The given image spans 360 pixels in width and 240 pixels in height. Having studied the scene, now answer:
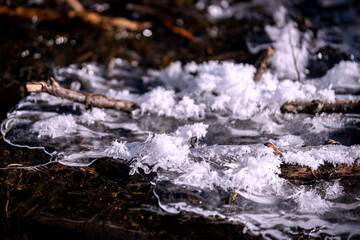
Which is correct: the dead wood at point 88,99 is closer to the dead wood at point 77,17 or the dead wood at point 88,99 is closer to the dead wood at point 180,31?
the dead wood at point 180,31

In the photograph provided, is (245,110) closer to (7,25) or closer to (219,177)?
(219,177)

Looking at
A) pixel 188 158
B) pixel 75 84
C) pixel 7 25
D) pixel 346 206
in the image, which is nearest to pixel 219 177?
pixel 188 158

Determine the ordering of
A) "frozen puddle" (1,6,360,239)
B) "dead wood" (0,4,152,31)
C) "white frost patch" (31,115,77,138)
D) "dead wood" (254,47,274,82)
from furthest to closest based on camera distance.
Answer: "dead wood" (0,4,152,31) → "dead wood" (254,47,274,82) → "white frost patch" (31,115,77,138) → "frozen puddle" (1,6,360,239)

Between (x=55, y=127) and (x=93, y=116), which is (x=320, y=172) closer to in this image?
(x=93, y=116)

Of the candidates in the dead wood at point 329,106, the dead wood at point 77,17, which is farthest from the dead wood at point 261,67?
the dead wood at point 77,17

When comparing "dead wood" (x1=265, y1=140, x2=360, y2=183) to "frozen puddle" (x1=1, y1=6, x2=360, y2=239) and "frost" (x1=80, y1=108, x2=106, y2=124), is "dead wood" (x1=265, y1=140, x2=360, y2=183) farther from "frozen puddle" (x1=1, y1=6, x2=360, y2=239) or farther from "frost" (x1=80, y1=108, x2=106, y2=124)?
"frost" (x1=80, y1=108, x2=106, y2=124)

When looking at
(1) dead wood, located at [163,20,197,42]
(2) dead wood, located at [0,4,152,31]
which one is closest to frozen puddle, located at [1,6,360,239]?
(1) dead wood, located at [163,20,197,42]

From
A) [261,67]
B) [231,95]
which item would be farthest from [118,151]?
[261,67]
